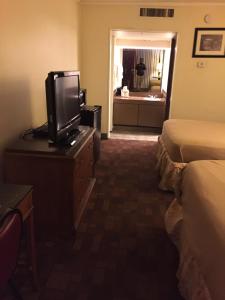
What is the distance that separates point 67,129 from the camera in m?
2.41

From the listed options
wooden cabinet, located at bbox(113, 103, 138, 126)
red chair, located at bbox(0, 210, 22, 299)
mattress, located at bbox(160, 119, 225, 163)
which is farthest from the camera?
wooden cabinet, located at bbox(113, 103, 138, 126)

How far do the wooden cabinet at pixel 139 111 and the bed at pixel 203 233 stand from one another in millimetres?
4143

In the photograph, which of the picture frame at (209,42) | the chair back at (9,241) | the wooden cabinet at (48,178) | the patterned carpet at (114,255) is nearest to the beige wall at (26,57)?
the wooden cabinet at (48,178)

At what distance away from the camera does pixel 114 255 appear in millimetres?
2064

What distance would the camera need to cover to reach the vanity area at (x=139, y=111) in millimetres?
6031

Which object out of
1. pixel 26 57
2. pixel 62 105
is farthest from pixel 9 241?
pixel 26 57

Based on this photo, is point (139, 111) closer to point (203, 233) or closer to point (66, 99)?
point (66, 99)

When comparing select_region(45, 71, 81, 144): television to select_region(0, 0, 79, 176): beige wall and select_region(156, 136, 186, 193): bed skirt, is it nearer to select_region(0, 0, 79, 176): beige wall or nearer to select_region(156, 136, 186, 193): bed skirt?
select_region(0, 0, 79, 176): beige wall

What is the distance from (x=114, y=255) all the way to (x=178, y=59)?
3812mm

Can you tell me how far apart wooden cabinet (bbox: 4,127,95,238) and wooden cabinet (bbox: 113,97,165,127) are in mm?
4078

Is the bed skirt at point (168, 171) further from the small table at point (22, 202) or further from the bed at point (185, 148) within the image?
the small table at point (22, 202)

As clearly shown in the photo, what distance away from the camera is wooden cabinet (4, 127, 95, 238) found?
→ 2.02m

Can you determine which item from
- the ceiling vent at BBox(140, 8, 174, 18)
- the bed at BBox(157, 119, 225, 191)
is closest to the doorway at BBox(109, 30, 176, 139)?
the ceiling vent at BBox(140, 8, 174, 18)

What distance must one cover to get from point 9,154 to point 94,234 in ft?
3.35
